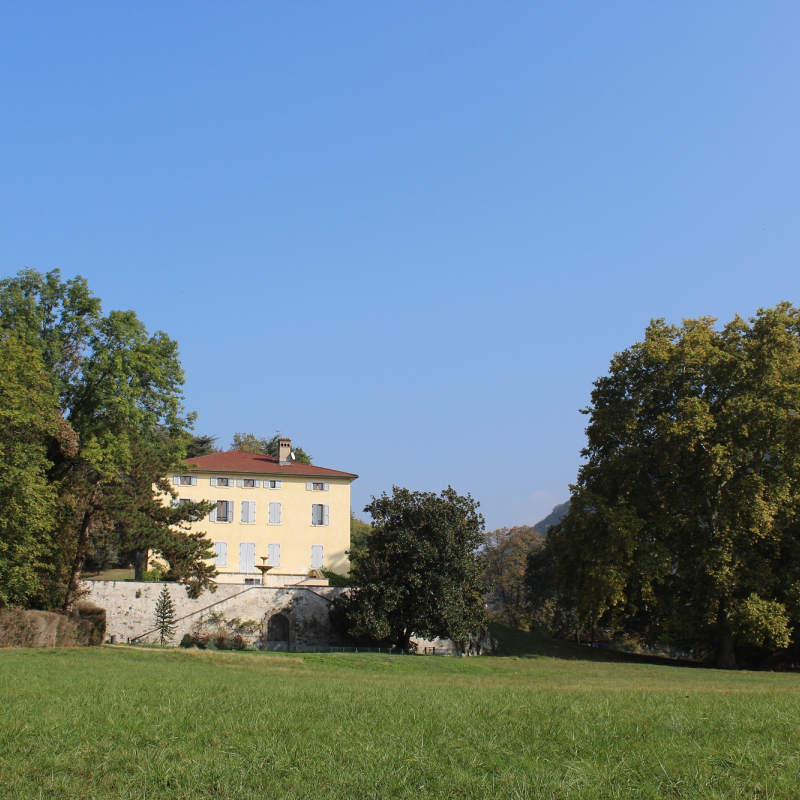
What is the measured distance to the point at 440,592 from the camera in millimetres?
34625

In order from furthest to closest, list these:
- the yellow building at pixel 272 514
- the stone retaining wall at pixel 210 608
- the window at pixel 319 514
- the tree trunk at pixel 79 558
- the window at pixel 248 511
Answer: the window at pixel 319 514 → the window at pixel 248 511 → the yellow building at pixel 272 514 → the stone retaining wall at pixel 210 608 → the tree trunk at pixel 79 558

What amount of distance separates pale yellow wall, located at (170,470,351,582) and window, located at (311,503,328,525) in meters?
0.25

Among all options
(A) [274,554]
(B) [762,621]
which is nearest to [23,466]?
(A) [274,554]

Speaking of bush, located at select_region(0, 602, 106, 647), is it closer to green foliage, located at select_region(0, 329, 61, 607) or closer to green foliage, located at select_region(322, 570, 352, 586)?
green foliage, located at select_region(0, 329, 61, 607)

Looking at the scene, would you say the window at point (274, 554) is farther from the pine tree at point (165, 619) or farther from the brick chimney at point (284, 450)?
the pine tree at point (165, 619)

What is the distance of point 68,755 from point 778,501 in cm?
3098

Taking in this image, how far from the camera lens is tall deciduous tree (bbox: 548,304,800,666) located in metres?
31.1

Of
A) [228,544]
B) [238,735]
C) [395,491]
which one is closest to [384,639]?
[395,491]

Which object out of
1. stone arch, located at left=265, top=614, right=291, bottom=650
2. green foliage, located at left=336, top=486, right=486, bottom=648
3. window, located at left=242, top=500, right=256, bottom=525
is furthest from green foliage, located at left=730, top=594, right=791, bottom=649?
window, located at left=242, top=500, right=256, bottom=525

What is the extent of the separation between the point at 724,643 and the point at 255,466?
1222 inches

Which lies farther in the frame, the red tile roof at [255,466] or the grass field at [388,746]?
the red tile roof at [255,466]

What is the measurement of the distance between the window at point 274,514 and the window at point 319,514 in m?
2.30

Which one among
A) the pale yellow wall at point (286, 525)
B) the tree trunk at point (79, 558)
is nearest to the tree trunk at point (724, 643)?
the pale yellow wall at point (286, 525)

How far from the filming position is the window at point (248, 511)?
50.1 metres
